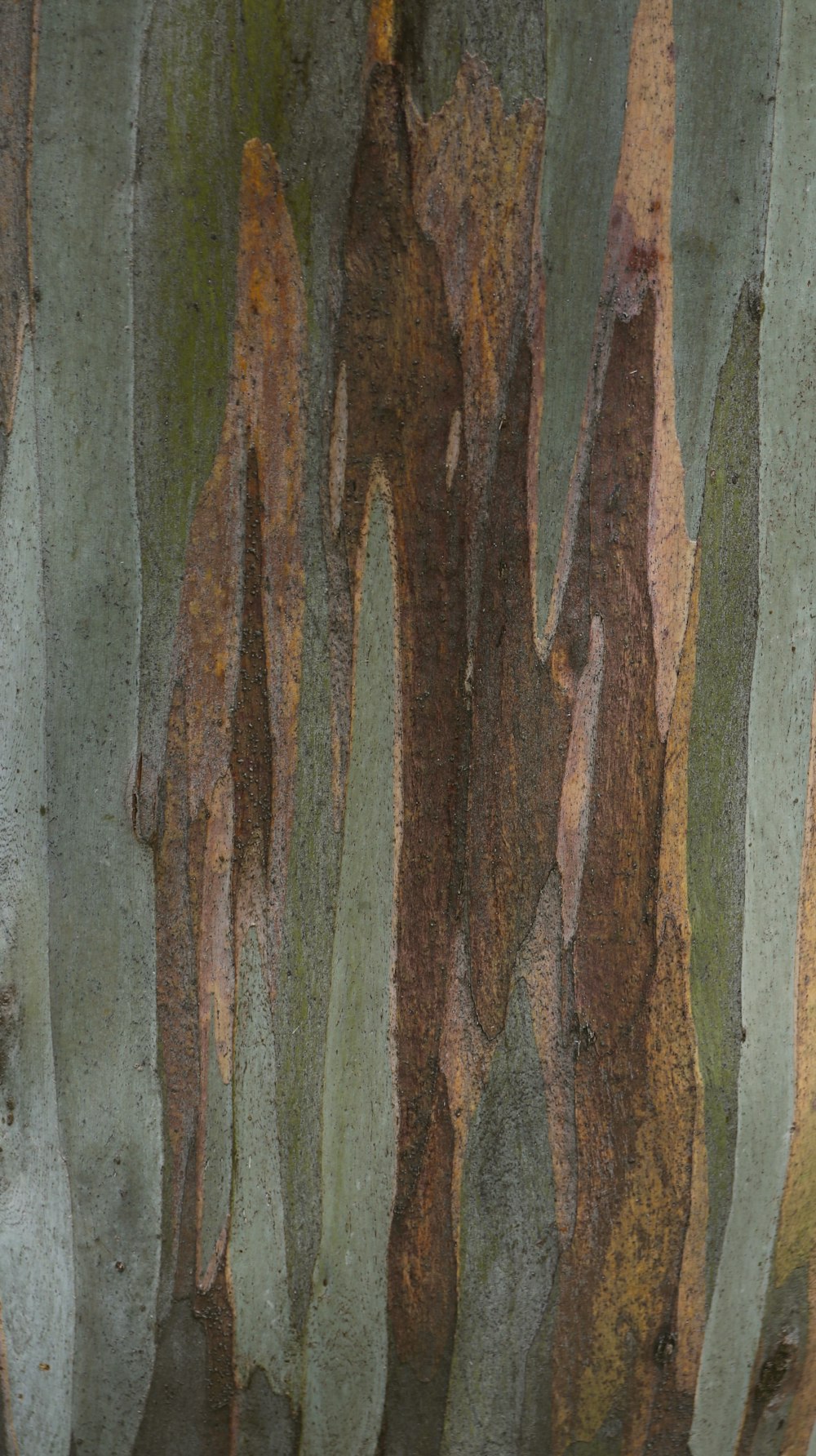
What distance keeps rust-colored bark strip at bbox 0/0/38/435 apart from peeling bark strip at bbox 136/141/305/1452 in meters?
0.18

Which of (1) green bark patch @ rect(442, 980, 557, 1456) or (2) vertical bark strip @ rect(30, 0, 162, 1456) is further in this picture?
(1) green bark patch @ rect(442, 980, 557, 1456)

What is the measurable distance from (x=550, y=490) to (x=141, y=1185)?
746mm

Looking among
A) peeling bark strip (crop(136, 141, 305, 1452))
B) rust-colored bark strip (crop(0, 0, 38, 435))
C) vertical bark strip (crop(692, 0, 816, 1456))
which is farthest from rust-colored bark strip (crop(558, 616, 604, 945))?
rust-colored bark strip (crop(0, 0, 38, 435))

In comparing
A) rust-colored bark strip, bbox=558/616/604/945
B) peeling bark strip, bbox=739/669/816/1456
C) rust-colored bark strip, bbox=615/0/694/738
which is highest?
rust-colored bark strip, bbox=615/0/694/738

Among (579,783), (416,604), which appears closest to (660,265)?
(416,604)

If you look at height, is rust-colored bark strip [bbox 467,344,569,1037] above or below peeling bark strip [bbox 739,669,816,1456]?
above

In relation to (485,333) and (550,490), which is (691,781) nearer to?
(550,490)

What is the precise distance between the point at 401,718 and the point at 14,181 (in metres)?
0.57

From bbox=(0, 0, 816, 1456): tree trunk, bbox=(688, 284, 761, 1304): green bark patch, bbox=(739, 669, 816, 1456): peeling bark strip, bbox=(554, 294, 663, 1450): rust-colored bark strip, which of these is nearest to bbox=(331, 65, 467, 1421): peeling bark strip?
bbox=(0, 0, 816, 1456): tree trunk

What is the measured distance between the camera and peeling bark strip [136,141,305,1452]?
3.03 feet

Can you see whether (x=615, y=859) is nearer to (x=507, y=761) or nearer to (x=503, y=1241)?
(x=507, y=761)

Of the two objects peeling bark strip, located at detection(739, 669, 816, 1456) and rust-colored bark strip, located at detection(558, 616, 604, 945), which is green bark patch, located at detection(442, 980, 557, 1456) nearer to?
rust-colored bark strip, located at detection(558, 616, 604, 945)

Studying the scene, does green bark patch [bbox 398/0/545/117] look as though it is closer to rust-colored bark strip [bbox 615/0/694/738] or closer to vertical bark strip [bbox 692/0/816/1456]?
rust-colored bark strip [bbox 615/0/694/738]

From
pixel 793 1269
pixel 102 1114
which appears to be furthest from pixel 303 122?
pixel 793 1269
